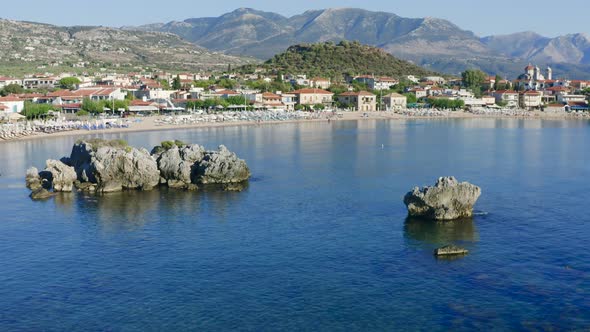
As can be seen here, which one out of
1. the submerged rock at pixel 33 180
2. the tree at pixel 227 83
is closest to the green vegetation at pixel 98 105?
the tree at pixel 227 83

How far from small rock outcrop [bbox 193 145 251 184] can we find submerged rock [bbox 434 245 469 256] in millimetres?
19036

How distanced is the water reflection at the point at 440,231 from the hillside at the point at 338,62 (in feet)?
400

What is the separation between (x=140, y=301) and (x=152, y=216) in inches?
457

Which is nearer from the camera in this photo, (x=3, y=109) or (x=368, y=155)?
(x=368, y=155)

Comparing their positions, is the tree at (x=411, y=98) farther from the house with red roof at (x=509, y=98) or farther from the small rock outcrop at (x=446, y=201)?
the small rock outcrop at (x=446, y=201)

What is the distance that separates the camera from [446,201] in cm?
3072

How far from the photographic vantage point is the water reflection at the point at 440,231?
2738 centimetres

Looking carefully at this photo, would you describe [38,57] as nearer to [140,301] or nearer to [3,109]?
[3,109]

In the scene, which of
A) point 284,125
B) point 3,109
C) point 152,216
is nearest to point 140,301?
point 152,216

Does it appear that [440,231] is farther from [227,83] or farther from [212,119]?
[227,83]

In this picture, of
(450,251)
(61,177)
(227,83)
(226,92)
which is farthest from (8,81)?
(450,251)

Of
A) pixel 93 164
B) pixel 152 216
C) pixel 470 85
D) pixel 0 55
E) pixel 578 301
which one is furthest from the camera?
pixel 0 55

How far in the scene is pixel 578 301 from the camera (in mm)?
20266

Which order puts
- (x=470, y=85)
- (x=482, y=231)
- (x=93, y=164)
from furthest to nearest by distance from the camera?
(x=470, y=85) → (x=93, y=164) → (x=482, y=231)
